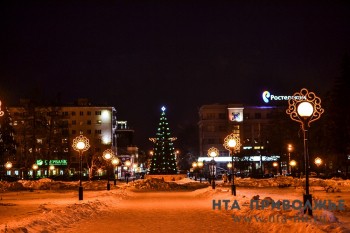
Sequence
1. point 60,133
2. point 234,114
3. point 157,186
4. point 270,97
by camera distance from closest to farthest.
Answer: point 157,186 → point 60,133 → point 234,114 → point 270,97

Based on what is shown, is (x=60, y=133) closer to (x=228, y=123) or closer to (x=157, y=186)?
(x=157, y=186)

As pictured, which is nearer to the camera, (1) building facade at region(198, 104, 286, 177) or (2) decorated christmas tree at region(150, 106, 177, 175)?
(2) decorated christmas tree at region(150, 106, 177, 175)

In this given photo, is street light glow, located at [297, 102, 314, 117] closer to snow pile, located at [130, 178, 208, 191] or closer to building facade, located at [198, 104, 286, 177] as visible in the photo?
snow pile, located at [130, 178, 208, 191]

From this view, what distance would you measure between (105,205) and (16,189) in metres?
26.2

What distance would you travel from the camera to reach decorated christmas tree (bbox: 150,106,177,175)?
78562 millimetres

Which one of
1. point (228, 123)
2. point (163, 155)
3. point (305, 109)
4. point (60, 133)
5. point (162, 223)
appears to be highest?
point (228, 123)

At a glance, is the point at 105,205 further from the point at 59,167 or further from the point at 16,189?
the point at 59,167

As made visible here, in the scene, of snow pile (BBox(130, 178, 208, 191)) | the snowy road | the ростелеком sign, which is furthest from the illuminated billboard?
the snowy road

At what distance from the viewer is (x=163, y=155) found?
78.8 meters

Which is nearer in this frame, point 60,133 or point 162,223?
point 162,223

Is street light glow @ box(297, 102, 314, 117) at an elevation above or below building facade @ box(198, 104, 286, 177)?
below

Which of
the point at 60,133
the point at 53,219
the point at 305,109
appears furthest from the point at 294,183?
the point at 60,133

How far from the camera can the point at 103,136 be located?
124 meters

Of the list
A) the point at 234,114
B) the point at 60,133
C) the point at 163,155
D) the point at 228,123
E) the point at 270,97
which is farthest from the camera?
the point at 270,97
